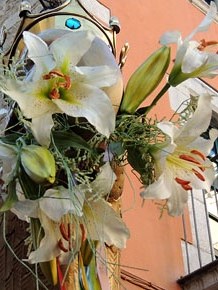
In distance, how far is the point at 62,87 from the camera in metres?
1.83

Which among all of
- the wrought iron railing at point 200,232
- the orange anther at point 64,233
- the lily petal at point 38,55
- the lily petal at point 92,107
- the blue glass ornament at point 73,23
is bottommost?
the wrought iron railing at point 200,232

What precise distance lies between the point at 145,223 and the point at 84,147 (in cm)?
162

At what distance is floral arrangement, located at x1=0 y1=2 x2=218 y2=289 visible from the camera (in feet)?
5.90

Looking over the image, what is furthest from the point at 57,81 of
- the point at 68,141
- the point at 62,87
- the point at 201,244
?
the point at 201,244

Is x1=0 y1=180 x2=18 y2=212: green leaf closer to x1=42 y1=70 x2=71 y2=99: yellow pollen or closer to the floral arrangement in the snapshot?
the floral arrangement

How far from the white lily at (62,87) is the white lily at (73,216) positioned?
120 mm

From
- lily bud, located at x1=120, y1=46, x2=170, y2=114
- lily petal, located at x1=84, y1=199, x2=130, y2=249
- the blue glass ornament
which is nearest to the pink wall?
the blue glass ornament

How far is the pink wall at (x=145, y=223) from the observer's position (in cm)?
330

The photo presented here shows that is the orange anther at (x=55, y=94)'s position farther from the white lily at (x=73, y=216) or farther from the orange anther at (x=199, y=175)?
the orange anther at (x=199, y=175)

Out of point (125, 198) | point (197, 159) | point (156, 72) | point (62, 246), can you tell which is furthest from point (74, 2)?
point (125, 198)

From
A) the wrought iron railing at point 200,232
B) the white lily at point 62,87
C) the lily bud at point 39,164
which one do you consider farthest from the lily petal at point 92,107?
the wrought iron railing at point 200,232

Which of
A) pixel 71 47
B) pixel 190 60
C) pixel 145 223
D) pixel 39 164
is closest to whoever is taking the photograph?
pixel 39 164

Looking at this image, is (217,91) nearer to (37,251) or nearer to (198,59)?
(198,59)

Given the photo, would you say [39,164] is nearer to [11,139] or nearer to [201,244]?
[11,139]
